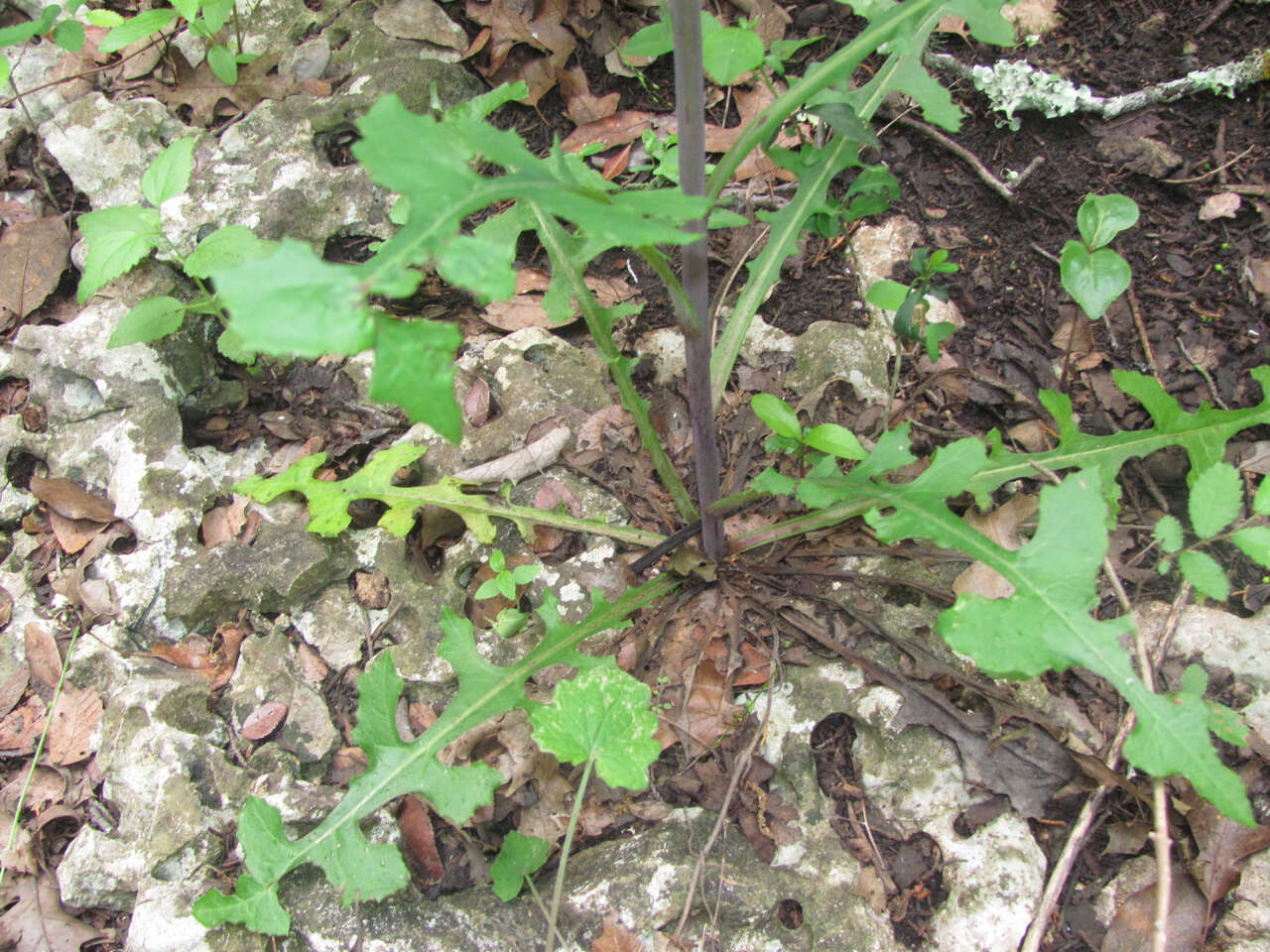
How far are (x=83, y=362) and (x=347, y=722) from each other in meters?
1.28

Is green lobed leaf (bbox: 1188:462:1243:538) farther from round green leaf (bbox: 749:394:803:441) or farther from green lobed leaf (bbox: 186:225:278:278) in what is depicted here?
green lobed leaf (bbox: 186:225:278:278)

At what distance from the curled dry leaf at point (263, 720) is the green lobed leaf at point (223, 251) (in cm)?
108

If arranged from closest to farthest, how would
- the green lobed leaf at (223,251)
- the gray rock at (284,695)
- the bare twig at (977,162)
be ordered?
the gray rock at (284,695)
the green lobed leaf at (223,251)
the bare twig at (977,162)

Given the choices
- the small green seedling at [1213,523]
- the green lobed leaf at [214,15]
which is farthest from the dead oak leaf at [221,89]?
the small green seedling at [1213,523]

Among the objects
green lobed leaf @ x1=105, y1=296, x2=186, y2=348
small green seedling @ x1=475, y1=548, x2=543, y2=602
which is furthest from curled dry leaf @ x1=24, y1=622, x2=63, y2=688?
small green seedling @ x1=475, y1=548, x2=543, y2=602

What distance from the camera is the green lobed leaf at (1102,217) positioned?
167 centimetres

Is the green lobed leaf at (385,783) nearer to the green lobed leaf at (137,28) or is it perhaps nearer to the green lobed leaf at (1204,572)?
the green lobed leaf at (1204,572)

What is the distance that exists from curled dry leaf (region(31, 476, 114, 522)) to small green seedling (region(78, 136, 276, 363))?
0.41m

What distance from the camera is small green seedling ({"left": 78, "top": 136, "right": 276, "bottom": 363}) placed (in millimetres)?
2027

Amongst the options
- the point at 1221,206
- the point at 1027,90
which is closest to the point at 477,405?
the point at 1027,90

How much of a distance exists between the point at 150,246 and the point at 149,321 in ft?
0.64

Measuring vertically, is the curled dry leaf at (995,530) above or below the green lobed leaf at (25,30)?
below

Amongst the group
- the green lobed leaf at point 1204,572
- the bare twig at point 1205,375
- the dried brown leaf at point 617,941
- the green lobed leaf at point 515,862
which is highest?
the green lobed leaf at point 1204,572

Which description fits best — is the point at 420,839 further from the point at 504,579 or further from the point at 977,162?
the point at 977,162
